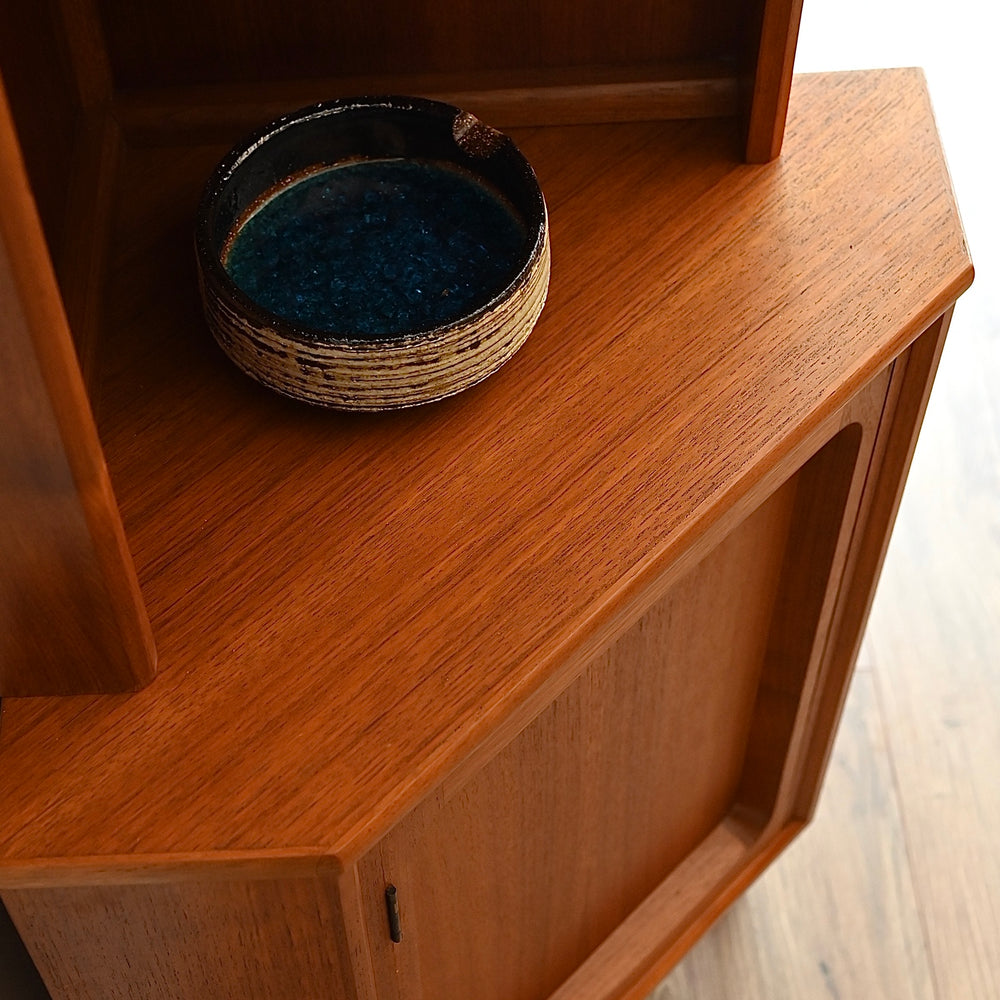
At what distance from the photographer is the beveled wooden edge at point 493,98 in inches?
29.3

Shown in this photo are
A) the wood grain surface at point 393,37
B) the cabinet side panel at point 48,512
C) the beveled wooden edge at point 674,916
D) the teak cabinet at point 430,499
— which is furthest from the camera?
the beveled wooden edge at point 674,916

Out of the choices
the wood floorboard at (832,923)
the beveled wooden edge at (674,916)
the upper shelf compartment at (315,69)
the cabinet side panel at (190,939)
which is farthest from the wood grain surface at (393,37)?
the wood floorboard at (832,923)

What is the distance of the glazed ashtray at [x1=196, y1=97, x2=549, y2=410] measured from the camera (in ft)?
1.94

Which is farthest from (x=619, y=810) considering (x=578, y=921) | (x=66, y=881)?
(x=66, y=881)

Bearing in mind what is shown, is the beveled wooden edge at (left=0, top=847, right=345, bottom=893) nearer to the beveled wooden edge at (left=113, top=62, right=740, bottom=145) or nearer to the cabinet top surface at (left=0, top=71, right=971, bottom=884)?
the cabinet top surface at (left=0, top=71, right=971, bottom=884)

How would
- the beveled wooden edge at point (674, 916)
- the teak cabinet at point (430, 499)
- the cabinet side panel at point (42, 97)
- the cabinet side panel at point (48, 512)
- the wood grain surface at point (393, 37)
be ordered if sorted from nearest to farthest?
the cabinet side panel at point (48, 512)
the teak cabinet at point (430, 499)
the cabinet side panel at point (42, 97)
the wood grain surface at point (393, 37)
the beveled wooden edge at point (674, 916)

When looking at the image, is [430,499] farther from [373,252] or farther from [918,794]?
[918,794]

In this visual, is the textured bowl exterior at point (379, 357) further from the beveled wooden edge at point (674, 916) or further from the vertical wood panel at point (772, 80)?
the beveled wooden edge at point (674, 916)

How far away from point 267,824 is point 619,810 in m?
0.39

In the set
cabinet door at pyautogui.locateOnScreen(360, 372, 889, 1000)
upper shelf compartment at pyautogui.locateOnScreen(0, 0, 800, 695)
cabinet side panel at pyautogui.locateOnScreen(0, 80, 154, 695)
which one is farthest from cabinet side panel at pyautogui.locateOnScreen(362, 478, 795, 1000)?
upper shelf compartment at pyautogui.locateOnScreen(0, 0, 800, 695)

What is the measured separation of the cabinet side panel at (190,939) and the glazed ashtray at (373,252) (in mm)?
220

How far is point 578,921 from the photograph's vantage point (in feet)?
3.01

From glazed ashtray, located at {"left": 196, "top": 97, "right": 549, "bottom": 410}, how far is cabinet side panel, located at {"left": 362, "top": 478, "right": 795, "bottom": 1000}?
19 cm

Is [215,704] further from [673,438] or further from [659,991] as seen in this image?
[659,991]
